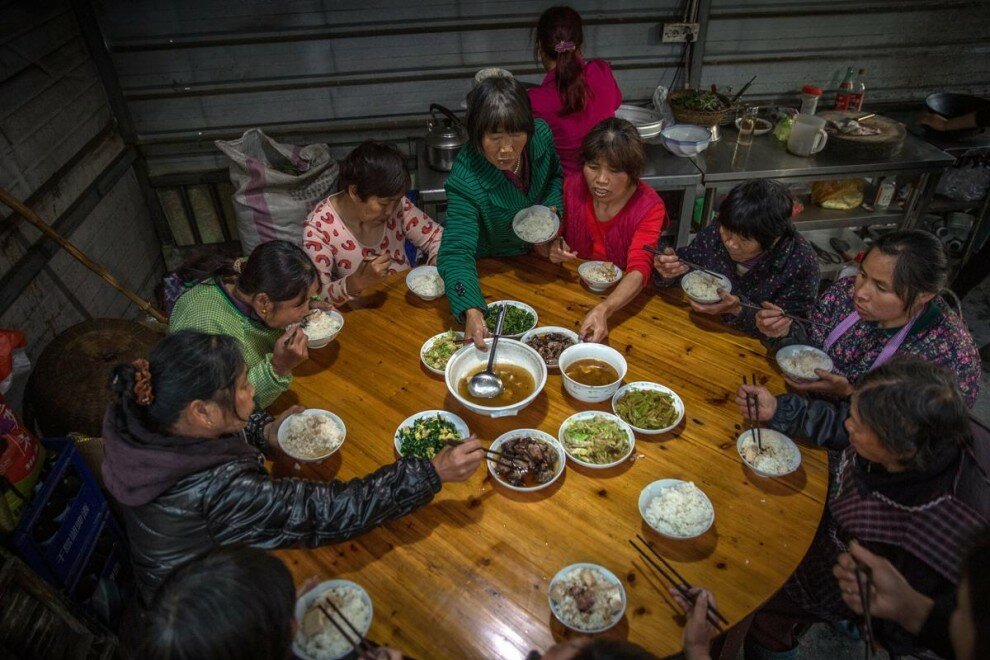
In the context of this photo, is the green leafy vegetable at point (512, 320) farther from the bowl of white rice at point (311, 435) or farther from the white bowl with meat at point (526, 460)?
the bowl of white rice at point (311, 435)

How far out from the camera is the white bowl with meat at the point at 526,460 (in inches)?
91.1

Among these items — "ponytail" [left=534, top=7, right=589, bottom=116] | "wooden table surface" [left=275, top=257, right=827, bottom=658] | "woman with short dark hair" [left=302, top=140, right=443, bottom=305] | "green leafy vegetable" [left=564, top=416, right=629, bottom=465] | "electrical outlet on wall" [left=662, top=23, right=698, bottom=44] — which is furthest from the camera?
"electrical outlet on wall" [left=662, top=23, right=698, bottom=44]

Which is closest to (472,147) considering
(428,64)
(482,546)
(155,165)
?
(482,546)

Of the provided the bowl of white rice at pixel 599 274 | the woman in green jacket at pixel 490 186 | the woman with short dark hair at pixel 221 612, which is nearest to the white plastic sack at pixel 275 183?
the woman in green jacket at pixel 490 186

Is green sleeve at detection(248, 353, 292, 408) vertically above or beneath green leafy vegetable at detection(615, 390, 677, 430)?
above

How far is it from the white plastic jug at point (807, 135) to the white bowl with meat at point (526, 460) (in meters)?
4.62

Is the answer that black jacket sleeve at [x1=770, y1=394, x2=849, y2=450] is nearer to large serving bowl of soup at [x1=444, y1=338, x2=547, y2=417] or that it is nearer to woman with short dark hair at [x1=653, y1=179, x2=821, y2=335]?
woman with short dark hair at [x1=653, y1=179, x2=821, y2=335]

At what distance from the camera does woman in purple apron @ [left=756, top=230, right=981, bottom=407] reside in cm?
260

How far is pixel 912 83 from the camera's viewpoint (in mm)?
6469

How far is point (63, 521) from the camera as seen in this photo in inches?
111

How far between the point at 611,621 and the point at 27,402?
4054 millimetres

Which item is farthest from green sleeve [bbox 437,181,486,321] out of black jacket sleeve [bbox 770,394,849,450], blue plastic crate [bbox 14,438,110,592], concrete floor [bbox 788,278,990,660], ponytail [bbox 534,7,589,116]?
concrete floor [bbox 788,278,990,660]

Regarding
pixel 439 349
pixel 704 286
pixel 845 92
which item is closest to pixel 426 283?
pixel 439 349

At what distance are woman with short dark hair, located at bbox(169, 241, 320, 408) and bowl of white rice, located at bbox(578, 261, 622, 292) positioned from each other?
158 centimetres
